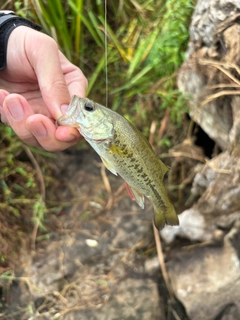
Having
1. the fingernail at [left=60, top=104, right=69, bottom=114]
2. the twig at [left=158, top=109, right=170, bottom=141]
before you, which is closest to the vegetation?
the twig at [left=158, top=109, right=170, bottom=141]

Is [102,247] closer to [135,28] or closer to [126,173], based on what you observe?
[126,173]

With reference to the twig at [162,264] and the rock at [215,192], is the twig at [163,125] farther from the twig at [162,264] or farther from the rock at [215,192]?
the twig at [162,264]

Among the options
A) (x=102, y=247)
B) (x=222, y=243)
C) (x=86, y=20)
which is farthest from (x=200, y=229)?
(x=86, y=20)

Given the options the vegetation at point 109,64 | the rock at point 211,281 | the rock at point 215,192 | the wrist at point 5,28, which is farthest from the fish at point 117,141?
the vegetation at point 109,64

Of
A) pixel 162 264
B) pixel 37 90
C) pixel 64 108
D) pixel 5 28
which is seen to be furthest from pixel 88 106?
pixel 162 264

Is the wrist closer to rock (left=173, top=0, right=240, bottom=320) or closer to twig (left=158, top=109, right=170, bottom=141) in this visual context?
rock (left=173, top=0, right=240, bottom=320)

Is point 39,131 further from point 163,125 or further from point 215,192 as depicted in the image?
point 163,125

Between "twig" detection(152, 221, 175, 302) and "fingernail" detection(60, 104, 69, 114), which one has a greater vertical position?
"fingernail" detection(60, 104, 69, 114)
